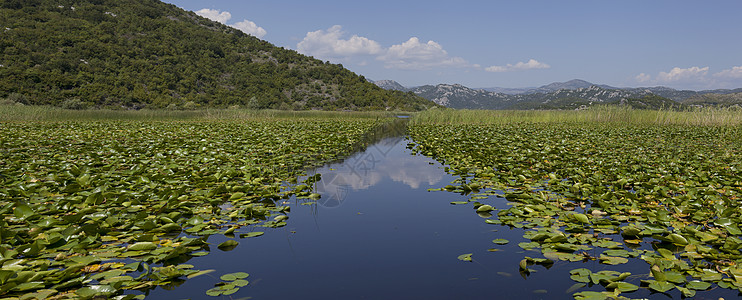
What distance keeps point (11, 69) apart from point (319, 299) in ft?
243

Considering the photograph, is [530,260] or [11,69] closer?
[530,260]

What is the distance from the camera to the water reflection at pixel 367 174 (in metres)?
7.20

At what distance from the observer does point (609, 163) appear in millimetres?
8484

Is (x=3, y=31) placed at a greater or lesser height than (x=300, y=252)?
greater

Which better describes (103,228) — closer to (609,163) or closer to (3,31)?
(609,163)

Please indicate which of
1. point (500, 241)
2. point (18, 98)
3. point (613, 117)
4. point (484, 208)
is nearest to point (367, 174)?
point (484, 208)

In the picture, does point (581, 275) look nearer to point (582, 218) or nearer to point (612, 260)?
point (612, 260)

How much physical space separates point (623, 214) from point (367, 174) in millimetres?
5401

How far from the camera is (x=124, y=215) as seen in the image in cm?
479

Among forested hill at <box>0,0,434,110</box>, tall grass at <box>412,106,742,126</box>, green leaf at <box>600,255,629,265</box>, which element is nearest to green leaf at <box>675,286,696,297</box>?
green leaf at <box>600,255,629,265</box>

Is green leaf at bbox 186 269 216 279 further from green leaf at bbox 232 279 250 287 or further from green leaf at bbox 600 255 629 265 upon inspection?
green leaf at bbox 600 255 629 265

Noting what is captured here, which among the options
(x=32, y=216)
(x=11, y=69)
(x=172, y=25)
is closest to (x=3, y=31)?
(x=11, y=69)

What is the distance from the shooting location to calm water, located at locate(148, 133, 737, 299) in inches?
127

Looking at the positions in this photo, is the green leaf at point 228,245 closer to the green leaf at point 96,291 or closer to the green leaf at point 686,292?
the green leaf at point 96,291
